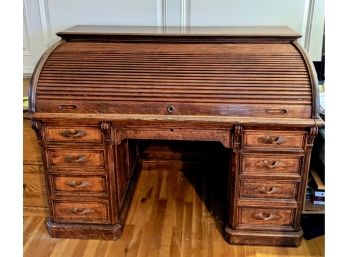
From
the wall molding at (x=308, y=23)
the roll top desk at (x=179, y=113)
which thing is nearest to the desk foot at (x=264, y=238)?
the roll top desk at (x=179, y=113)

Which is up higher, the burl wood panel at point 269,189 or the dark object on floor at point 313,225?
the burl wood panel at point 269,189

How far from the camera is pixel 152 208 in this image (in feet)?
7.32

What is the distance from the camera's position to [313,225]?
196 cm

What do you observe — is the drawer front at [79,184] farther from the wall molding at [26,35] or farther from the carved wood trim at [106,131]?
the wall molding at [26,35]

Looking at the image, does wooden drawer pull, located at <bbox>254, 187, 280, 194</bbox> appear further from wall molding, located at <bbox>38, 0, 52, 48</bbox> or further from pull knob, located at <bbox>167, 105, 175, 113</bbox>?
wall molding, located at <bbox>38, 0, 52, 48</bbox>

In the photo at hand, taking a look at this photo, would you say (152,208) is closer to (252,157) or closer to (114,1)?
(252,157)

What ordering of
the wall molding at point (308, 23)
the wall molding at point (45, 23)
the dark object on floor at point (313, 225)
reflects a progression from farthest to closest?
the wall molding at point (45, 23) < the wall molding at point (308, 23) < the dark object on floor at point (313, 225)

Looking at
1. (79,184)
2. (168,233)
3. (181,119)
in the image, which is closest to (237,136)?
(181,119)

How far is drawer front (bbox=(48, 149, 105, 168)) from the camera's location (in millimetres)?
1780

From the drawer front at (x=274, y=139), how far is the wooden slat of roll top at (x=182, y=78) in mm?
103

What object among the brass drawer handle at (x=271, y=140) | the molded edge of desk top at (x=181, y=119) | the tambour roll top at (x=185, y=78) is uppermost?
the tambour roll top at (x=185, y=78)

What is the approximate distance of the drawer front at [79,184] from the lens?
1846mm

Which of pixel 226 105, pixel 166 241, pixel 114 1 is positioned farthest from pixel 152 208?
pixel 114 1
